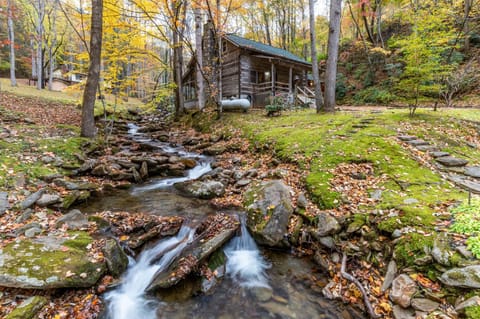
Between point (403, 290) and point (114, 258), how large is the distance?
4081 millimetres

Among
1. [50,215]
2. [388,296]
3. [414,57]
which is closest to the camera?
[388,296]

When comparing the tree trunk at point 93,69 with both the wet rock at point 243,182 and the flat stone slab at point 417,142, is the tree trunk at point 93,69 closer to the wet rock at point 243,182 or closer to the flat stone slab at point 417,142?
the wet rock at point 243,182

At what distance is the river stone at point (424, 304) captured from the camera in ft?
8.03

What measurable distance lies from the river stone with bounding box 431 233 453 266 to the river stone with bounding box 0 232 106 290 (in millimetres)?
4527

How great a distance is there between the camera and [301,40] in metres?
29.2

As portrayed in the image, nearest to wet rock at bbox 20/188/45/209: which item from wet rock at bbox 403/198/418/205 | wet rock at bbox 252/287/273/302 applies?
wet rock at bbox 252/287/273/302

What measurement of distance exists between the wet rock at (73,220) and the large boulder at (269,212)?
321cm

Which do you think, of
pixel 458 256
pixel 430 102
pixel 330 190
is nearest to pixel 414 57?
pixel 330 190

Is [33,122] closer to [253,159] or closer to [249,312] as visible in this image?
[253,159]

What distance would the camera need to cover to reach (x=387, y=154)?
17.2ft

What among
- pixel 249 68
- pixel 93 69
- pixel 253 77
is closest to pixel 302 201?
pixel 93 69

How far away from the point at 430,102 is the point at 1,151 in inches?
805

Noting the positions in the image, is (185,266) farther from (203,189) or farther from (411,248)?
(411,248)

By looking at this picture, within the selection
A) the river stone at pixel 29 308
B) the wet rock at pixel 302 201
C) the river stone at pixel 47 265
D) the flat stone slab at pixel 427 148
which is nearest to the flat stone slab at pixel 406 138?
the flat stone slab at pixel 427 148
